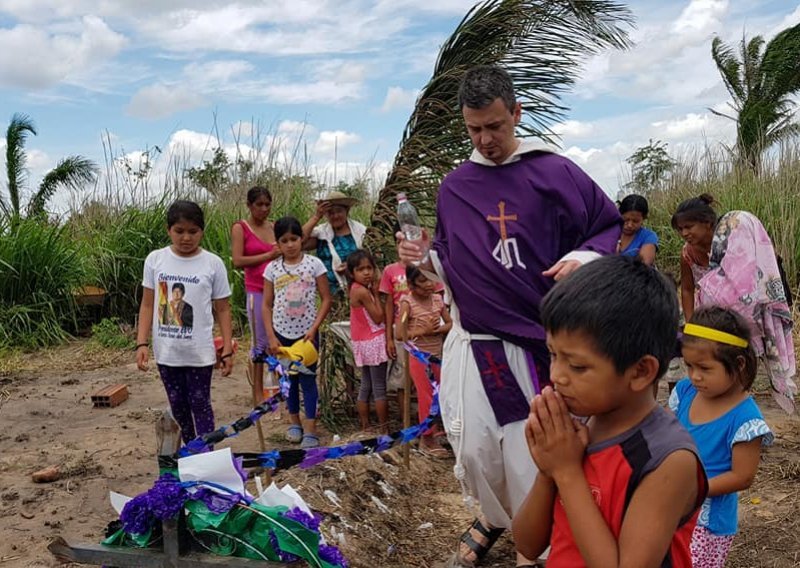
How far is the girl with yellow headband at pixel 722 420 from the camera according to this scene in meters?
2.71

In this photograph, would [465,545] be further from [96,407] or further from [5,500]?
[96,407]

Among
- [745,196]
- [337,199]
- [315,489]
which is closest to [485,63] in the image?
[337,199]

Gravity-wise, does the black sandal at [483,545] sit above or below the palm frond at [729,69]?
below

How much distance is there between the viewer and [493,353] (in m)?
3.19

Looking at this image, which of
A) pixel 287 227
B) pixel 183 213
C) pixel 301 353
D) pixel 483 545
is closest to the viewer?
pixel 483 545

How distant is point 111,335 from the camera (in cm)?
1018

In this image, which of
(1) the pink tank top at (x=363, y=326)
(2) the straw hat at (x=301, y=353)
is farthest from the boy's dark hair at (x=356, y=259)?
(2) the straw hat at (x=301, y=353)

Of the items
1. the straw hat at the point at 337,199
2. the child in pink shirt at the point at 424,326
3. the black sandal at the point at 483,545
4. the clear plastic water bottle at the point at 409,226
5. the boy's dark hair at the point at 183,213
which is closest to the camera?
the clear plastic water bottle at the point at 409,226

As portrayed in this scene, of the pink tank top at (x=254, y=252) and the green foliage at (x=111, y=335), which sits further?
the green foliage at (x=111, y=335)

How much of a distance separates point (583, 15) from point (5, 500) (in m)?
5.18

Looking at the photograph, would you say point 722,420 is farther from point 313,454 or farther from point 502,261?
point 313,454

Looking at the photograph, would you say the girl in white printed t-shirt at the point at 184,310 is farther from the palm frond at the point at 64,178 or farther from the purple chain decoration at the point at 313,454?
the palm frond at the point at 64,178

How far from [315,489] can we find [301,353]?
54.5 inches

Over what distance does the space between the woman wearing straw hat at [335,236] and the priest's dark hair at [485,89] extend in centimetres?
307
